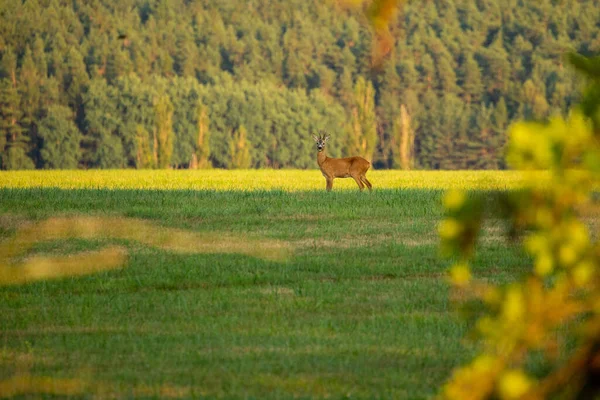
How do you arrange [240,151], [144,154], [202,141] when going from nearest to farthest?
[144,154] → [202,141] → [240,151]

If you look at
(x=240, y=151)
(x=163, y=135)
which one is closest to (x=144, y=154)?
(x=163, y=135)

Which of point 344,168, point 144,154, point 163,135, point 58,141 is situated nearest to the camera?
point 344,168

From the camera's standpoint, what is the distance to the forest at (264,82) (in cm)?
8906

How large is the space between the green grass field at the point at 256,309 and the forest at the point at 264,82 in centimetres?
6217

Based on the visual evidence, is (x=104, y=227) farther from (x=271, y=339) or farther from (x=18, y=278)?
→ (x=271, y=339)

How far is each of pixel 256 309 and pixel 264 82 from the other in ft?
299

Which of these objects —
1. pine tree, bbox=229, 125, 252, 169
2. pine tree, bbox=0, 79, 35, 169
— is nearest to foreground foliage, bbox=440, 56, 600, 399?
pine tree, bbox=0, 79, 35, 169

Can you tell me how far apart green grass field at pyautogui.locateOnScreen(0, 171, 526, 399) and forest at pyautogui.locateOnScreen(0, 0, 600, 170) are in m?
62.2

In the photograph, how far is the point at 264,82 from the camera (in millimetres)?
103125

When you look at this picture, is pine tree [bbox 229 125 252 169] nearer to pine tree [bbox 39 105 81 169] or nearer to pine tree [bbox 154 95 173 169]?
pine tree [bbox 154 95 173 169]

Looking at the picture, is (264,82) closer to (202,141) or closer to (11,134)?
(202,141)

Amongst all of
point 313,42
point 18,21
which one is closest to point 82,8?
point 18,21

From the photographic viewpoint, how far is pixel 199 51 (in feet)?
361

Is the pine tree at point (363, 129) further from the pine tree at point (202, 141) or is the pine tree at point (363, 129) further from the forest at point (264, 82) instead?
the pine tree at point (202, 141)
